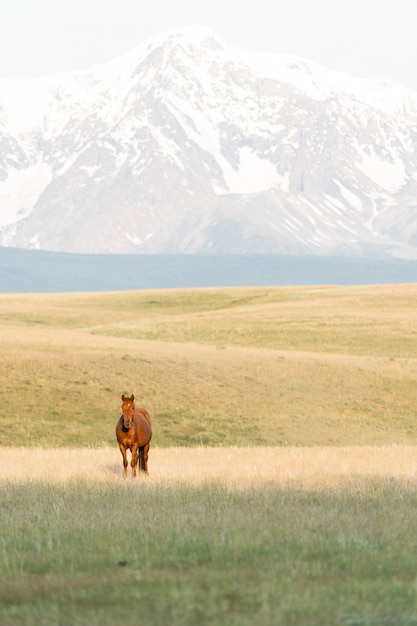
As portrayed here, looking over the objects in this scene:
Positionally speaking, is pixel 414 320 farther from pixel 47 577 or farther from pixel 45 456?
pixel 47 577

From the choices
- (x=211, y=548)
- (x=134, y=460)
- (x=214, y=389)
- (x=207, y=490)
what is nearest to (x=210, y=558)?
(x=211, y=548)

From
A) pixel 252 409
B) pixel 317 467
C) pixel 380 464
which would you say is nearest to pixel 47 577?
pixel 317 467

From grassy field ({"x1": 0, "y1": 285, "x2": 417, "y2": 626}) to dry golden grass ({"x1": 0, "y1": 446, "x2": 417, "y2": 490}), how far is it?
0.08m

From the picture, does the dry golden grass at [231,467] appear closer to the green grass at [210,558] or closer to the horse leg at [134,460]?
the horse leg at [134,460]

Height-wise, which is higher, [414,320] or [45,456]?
[414,320]

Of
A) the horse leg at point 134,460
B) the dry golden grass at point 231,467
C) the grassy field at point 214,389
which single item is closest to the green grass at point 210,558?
the dry golden grass at point 231,467

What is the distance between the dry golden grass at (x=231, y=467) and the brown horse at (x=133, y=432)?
19.0 inches

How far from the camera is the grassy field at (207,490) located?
9.13 meters

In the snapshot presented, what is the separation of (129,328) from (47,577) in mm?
72669

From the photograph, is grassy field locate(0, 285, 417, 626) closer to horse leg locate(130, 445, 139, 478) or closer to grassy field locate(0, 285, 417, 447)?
grassy field locate(0, 285, 417, 447)

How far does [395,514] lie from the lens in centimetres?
1427

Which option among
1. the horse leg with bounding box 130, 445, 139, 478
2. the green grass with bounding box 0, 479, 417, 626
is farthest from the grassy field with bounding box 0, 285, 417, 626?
the horse leg with bounding box 130, 445, 139, 478

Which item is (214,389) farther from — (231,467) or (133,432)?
(133,432)

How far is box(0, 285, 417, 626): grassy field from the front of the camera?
913cm
